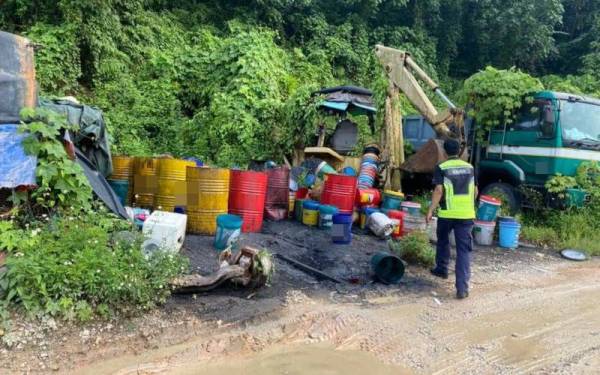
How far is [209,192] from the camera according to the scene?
6.39 metres

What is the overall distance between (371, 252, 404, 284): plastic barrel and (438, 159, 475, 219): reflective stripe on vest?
30.8 inches

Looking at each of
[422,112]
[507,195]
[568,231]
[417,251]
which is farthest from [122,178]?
[568,231]

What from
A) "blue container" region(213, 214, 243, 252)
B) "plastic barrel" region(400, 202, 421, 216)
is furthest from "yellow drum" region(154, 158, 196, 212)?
"plastic barrel" region(400, 202, 421, 216)

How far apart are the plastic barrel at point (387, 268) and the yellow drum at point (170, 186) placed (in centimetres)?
280

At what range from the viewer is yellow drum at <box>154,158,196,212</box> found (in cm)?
681

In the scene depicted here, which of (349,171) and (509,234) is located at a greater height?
(349,171)

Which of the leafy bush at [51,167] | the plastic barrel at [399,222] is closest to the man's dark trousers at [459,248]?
the plastic barrel at [399,222]

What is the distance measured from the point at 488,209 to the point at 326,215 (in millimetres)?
2770

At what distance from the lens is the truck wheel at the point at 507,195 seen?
9.06 m

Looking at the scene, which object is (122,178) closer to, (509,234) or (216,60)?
(509,234)

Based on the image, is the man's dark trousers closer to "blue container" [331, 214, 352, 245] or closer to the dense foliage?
"blue container" [331, 214, 352, 245]

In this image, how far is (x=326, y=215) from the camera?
7.57 metres

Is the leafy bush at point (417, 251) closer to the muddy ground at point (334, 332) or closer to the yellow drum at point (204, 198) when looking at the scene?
the muddy ground at point (334, 332)

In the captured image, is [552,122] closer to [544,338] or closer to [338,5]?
[544,338]
